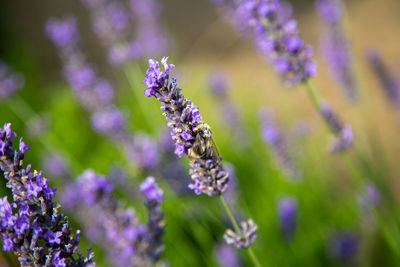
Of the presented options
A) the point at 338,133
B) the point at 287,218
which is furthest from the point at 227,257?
the point at 338,133

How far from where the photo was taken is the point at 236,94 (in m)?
6.38

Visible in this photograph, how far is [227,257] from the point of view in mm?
2531

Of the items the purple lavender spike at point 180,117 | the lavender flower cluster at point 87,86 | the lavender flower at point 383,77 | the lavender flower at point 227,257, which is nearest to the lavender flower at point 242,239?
the purple lavender spike at point 180,117

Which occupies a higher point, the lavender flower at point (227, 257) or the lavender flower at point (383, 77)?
the lavender flower at point (383, 77)

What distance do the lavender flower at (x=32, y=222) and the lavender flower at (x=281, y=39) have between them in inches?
51.1

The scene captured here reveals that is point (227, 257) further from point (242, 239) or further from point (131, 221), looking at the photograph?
point (242, 239)

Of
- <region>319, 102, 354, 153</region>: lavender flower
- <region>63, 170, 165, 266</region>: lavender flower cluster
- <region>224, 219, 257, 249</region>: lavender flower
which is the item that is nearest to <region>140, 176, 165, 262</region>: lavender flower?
<region>63, 170, 165, 266</region>: lavender flower cluster

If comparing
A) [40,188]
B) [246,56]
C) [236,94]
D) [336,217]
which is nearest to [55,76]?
[246,56]

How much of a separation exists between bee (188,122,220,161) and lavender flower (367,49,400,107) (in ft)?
7.12

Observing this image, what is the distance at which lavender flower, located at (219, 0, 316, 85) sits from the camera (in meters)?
1.99

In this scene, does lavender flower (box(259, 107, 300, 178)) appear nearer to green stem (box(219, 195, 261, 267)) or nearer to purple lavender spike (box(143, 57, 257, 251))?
green stem (box(219, 195, 261, 267))

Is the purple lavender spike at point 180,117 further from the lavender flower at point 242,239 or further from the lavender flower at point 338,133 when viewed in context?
the lavender flower at point 338,133

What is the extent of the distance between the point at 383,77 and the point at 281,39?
141 cm

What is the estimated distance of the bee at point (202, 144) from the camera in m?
1.28
